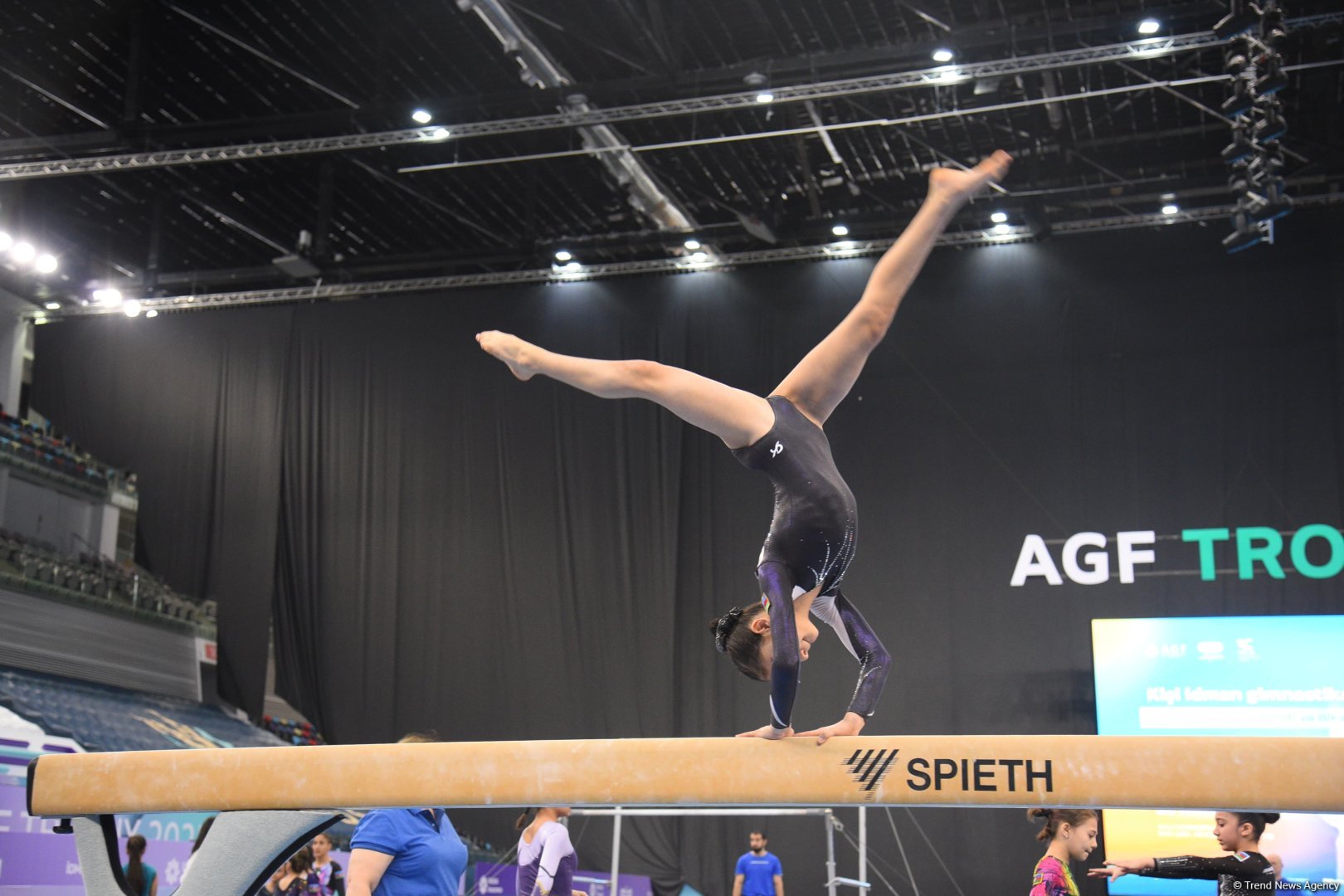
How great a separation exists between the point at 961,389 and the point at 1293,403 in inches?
116

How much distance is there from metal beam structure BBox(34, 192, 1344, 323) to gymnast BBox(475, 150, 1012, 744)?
8.85 metres

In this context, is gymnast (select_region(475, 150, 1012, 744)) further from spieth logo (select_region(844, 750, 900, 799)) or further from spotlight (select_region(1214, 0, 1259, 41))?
spotlight (select_region(1214, 0, 1259, 41))

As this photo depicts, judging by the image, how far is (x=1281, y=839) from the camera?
986 cm

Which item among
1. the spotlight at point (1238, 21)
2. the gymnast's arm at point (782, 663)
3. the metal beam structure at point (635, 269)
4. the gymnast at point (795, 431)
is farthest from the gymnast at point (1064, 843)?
the metal beam structure at point (635, 269)

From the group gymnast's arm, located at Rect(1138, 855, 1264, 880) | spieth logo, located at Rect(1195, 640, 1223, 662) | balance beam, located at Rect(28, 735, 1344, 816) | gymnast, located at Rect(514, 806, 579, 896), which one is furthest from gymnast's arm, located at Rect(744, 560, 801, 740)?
spieth logo, located at Rect(1195, 640, 1223, 662)

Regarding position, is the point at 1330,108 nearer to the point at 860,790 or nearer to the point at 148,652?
the point at 860,790

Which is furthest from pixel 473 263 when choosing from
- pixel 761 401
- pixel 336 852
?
pixel 761 401

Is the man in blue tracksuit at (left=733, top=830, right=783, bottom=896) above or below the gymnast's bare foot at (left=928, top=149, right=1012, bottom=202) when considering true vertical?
below

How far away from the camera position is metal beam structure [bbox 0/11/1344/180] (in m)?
9.10

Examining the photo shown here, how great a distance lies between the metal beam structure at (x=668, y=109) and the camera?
9102 mm

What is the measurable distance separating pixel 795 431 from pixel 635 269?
392 inches

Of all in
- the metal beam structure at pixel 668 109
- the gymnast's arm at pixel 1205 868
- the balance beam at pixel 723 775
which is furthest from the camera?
the metal beam structure at pixel 668 109

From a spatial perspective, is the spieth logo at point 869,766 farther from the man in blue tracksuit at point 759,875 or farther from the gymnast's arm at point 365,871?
the man in blue tracksuit at point 759,875

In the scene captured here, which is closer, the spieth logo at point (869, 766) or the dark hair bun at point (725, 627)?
the spieth logo at point (869, 766)
